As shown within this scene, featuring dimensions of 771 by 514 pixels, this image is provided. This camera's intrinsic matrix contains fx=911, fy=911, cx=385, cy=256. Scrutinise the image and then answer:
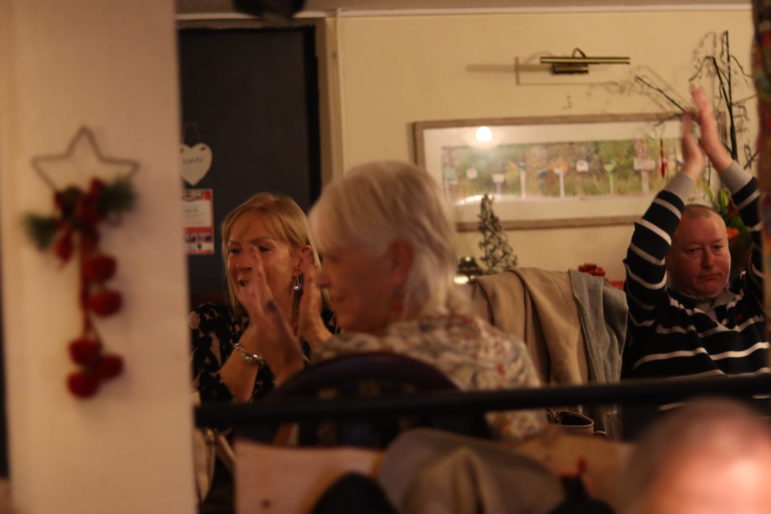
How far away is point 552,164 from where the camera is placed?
4.14 m

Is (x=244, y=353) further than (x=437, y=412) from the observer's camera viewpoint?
Yes

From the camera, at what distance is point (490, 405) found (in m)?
1.08

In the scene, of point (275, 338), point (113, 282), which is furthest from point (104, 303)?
point (275, 338)

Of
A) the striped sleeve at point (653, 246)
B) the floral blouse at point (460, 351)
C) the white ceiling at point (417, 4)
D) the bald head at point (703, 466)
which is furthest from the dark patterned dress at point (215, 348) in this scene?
the white ceiling at point (417, 4)

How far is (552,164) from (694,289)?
68.6 inches

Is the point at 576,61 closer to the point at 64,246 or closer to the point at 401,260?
the point at 401,260

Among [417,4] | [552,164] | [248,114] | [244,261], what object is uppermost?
[417,4]

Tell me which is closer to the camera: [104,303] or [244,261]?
[104,303]

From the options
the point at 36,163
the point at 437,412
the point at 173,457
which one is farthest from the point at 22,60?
the point at 437,412

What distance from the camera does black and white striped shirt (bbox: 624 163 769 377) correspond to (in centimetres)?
228

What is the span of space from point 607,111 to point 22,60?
353cm

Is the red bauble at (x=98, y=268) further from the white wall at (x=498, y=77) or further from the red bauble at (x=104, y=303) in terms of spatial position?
the white wall at (x=498, y=77)

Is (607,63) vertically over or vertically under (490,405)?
over

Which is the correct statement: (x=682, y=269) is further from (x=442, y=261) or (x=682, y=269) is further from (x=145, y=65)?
(x=145, y=65)
